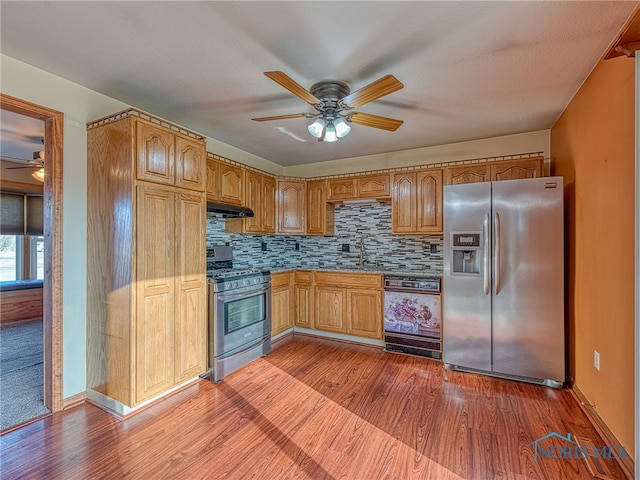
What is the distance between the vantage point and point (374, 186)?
13.4 ft

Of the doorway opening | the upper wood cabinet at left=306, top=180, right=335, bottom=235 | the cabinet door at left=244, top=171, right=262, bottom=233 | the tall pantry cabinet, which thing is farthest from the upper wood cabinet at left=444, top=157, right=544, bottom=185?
the doorway opening

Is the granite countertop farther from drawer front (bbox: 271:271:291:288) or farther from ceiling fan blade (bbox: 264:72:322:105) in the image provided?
ceiling fan blade (bbox: 264:72:322:105)

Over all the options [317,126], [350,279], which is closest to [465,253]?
[350,279]

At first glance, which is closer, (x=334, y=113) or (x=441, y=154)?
(x=334, y=113)

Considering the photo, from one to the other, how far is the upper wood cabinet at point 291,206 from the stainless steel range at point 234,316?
38.6 inches

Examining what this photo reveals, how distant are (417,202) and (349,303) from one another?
156 centimetres

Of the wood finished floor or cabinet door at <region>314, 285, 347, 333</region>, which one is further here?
cabinet door at <region>314, 285, 347, 333</region>

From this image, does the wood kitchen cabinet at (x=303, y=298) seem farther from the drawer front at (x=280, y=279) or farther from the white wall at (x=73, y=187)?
the white wall at (x=73, y=187)

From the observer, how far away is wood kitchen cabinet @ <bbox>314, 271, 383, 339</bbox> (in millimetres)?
3801

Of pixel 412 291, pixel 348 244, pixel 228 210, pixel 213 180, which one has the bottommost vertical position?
pixel 412 291

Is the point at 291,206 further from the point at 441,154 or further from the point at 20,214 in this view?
the point at 20,214

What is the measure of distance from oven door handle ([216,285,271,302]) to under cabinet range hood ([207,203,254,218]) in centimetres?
87

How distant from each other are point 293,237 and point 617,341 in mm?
3980

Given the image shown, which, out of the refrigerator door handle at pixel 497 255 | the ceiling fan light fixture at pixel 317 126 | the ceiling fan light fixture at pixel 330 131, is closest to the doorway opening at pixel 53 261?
the ceiling fan light fixture at pixel 317 126
